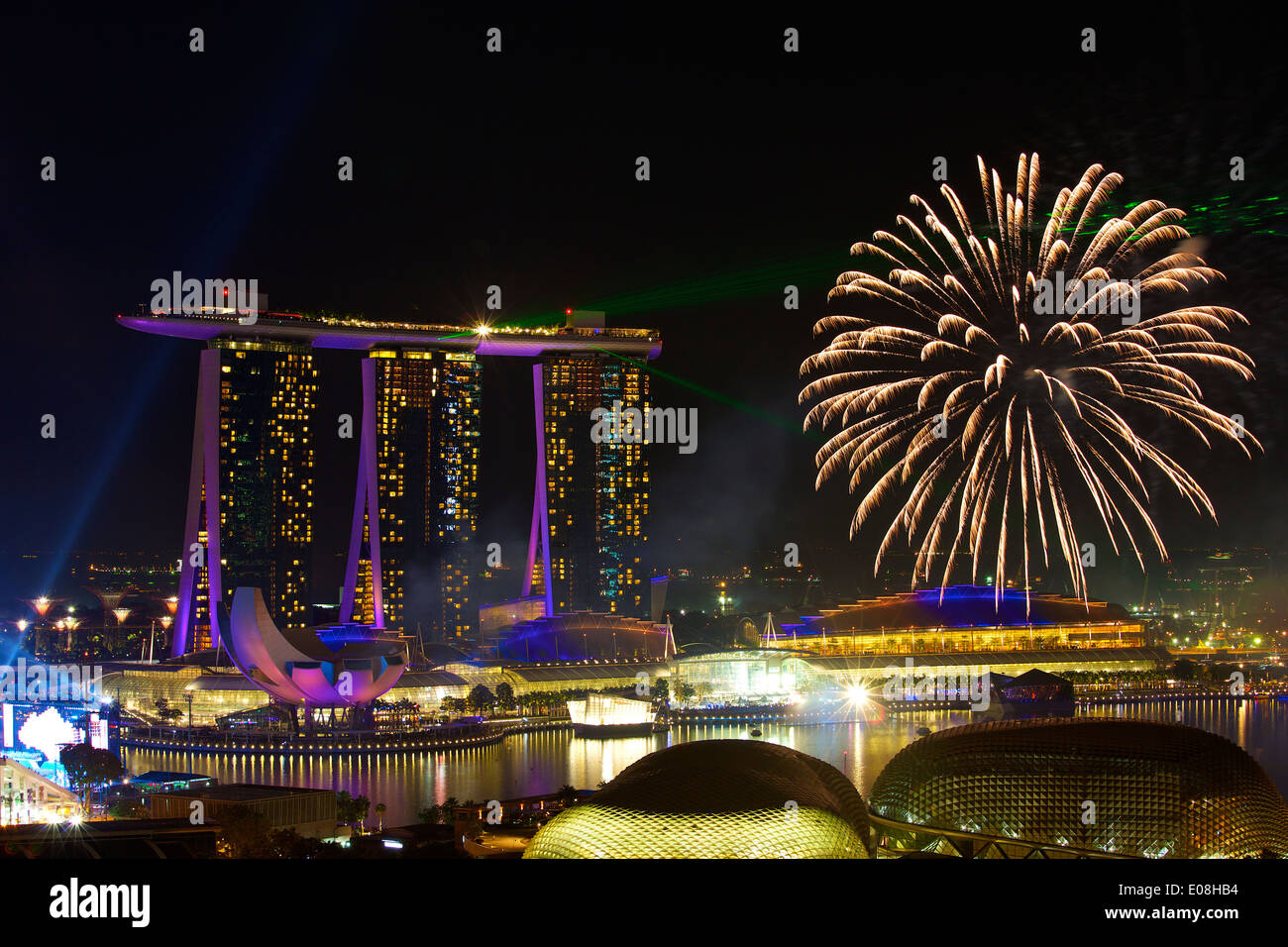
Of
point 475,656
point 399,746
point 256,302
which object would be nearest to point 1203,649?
point 475,656

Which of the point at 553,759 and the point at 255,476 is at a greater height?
the point at 255,476

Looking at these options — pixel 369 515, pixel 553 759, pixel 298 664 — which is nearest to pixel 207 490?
pixel 369 515

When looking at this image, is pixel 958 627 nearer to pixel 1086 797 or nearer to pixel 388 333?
pixel 388 333

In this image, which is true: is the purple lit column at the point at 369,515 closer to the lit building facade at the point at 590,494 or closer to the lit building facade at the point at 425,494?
the lit building facade at the point at 425,494

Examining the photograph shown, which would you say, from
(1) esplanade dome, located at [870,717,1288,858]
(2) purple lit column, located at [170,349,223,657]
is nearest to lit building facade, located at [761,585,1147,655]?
(2) purple lit column, located at [170,349,223,657]
